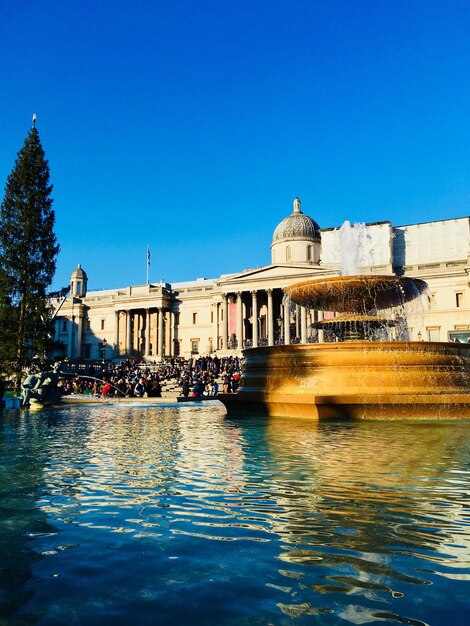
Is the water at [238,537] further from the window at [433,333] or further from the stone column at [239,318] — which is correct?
the stone column at [239,318]

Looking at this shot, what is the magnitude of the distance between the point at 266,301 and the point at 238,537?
5491 centimetres

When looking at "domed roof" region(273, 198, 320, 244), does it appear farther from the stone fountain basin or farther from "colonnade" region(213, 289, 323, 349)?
the stone fountain basin

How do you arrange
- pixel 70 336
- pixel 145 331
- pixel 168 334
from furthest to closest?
pixel 70 336 < pixel 145 331 < pixel 168 334

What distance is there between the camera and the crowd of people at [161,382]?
2546 centimetres

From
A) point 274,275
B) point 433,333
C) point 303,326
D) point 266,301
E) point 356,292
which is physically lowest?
point 356,292

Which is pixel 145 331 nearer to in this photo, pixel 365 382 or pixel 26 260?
pixel 26 260

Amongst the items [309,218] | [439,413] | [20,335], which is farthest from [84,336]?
[439,413]

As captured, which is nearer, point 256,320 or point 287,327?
point 287,327

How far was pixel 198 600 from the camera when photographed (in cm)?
248

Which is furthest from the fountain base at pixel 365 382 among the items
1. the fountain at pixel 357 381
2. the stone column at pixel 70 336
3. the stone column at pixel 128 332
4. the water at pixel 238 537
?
the stone column at pixel 70 336

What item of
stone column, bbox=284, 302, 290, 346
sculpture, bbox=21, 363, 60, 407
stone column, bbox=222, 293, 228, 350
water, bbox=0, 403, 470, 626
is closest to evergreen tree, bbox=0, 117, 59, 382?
sculpture, bbox=21, 363, 60, 407

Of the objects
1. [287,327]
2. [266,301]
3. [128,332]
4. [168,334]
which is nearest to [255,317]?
[287,327]

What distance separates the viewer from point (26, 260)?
28172 mm

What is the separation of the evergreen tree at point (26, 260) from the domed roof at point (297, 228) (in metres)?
34.5
